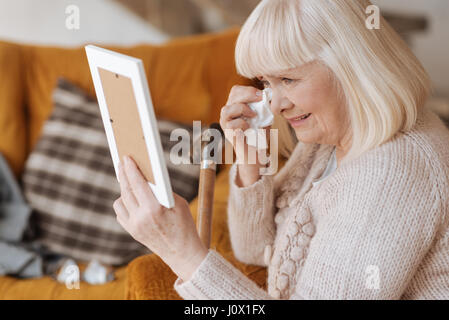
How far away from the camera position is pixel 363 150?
82 centimetres

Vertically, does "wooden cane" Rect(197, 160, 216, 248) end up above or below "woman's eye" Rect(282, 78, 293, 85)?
below

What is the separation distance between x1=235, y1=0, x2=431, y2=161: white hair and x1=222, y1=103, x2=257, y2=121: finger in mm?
111

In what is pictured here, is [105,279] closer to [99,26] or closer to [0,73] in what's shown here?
[0,73]

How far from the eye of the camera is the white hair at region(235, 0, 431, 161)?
31.5 inches

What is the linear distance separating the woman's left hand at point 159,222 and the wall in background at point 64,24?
5.56 ft

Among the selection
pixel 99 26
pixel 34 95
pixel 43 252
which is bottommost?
pixel 43 252

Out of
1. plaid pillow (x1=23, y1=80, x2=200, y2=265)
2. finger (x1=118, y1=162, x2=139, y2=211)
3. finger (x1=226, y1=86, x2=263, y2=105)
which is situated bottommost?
plaid pillow (x1=23, y1=80, x2=200, y2=265)

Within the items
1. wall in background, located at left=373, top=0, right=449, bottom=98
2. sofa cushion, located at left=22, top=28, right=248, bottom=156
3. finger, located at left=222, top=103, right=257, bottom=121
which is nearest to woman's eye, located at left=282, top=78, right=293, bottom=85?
finger, located at left=222, top=103, right=257, bottom=121

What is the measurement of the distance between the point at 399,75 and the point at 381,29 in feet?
0.28

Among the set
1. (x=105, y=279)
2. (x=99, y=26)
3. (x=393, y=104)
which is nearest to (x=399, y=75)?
(x=393, y=104)

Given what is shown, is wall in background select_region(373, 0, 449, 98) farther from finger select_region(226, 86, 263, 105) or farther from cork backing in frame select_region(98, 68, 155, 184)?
cork backing in frame select_region(98, 68, 155, 184)

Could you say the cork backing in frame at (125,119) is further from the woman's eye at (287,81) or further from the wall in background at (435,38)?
the wall in background at (435,38)

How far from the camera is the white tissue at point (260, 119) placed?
2.99 feet

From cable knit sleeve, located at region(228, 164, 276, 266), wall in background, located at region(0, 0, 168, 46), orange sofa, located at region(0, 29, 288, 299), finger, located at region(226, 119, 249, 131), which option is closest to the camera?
finger, located at region(226, 119, 249, 131)
